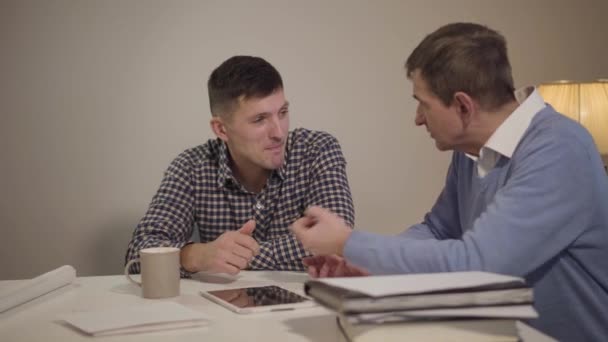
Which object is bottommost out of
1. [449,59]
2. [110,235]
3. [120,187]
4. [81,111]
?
[110,235]

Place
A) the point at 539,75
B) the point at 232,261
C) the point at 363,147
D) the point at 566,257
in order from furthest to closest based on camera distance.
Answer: the point at 539,75 → the point at 363,147 → the point at 232,261 → the point at 566,257

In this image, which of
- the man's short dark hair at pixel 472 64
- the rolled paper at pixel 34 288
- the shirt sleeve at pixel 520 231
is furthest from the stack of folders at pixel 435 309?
the rolled paper at pixel 34 288

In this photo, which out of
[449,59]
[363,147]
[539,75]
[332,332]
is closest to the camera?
[332,332]

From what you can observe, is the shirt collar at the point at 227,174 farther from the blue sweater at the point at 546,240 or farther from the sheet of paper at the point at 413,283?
the sheet of paper at the point at 413,283

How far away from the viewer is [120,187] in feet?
8.47

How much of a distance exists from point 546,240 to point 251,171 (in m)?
1.14

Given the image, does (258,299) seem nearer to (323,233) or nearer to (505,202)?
(323,233)

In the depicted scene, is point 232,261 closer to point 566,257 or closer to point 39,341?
point 39,341

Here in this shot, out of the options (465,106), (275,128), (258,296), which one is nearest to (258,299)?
(258,296)

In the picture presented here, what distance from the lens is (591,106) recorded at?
2600mm

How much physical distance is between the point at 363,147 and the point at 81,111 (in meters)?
1.10

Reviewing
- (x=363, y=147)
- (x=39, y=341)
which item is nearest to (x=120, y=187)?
(x=363, y=147)

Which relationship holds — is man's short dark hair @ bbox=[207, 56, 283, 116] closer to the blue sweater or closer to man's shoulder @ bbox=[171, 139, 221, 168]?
man's shoulder @ bbox=[171, 139, 221, 168]

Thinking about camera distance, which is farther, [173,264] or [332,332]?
[173,264]
